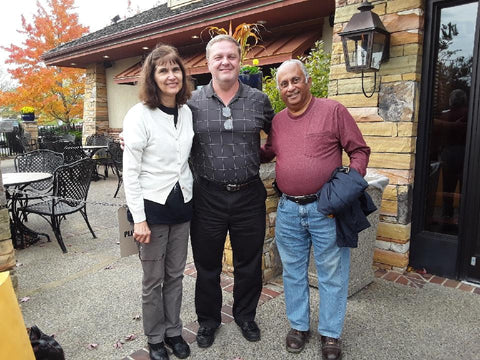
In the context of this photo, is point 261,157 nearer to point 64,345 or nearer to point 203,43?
point 64,345

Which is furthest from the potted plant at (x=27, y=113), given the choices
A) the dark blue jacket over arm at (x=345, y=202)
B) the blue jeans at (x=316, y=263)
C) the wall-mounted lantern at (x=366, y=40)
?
the dark blue jacket over arm at (x=345, y=202)

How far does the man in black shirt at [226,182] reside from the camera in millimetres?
2309

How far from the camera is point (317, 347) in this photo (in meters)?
2.45

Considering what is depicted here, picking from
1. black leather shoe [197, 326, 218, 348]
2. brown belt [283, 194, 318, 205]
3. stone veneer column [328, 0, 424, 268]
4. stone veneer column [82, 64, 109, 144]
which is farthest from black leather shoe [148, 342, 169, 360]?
stone veneer column [82, 64, 109, 144]

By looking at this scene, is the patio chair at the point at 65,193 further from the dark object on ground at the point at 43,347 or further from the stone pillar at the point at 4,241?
the dark object on ground at the point at 43,347

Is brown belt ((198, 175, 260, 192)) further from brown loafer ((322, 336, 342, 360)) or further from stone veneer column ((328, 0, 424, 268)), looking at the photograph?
stone veneer column ((328, 0, 424, 268))

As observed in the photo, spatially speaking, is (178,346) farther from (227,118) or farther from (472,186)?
(472,186)

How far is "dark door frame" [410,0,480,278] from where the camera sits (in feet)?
10.3

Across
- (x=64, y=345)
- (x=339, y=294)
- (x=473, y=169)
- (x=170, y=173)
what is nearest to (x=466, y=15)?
(x=473, y=169)

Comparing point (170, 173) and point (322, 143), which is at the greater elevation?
point (322, 143)

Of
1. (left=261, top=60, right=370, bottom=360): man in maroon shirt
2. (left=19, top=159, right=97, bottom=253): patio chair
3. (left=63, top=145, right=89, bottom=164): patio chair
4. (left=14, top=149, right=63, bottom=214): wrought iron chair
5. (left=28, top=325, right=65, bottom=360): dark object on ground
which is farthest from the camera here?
(left=63, top=145, right=89, bottom=164): patio chair

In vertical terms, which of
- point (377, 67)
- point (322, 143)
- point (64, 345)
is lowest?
point (64, 345)

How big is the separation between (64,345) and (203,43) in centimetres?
727

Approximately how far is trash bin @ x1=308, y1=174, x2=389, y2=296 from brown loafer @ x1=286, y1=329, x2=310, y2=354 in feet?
2.47
